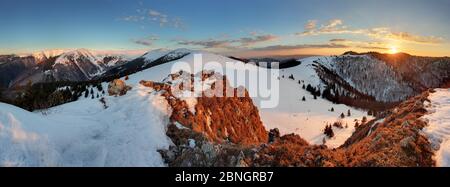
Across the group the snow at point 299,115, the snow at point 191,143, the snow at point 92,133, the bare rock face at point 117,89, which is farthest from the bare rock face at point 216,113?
the snow at point 299,115

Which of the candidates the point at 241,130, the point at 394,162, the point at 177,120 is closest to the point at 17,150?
the point at 177,120

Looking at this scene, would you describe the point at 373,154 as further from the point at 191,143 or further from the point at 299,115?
the point at 299,115

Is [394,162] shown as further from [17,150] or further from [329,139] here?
[329,139]

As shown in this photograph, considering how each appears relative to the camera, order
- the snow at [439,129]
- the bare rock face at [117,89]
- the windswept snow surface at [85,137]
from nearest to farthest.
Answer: the windswept snow surface at [85,137], the snow at [439,129], the bare rock face at [117,89]

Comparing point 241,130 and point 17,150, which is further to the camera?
point 241,130

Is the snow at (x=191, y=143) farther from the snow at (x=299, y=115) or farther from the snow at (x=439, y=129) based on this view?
the snow at (x=299, y=115)

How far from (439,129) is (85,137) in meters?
18.0

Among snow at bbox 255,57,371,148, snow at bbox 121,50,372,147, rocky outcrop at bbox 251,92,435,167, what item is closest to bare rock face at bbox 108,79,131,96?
rocky outcrop at bbox 251,92,435,167

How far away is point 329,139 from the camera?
6066 centimetres

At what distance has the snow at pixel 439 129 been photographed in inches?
604

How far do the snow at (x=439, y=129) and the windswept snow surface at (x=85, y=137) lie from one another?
12.6 meters

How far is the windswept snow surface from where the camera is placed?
15.0m

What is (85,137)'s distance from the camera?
17641 mm
